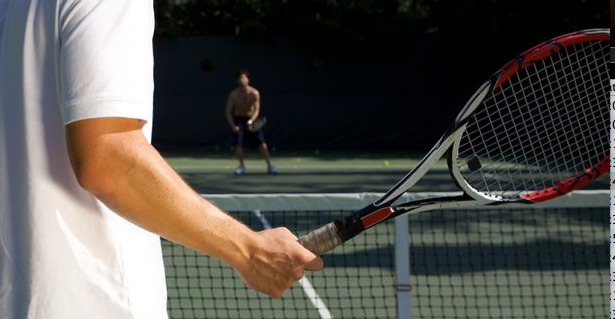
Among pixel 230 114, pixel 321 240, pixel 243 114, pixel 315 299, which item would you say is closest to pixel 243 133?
pixel 243 114

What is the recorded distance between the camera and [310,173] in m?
12.9

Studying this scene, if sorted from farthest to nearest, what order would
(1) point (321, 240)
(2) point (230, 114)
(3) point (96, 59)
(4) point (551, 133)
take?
(2) point (230, 114) < (4) point (551, 133) < (1) point (321, 240) < (3) point (96, 59)

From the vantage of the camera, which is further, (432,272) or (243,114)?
(243,114)

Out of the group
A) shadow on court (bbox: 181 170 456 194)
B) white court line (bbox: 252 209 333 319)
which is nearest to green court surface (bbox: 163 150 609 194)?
shadow on court (bbox: 181 170 456 194)

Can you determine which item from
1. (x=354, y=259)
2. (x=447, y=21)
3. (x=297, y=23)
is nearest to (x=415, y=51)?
(x=447, y=21)

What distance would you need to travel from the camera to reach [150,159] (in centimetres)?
129

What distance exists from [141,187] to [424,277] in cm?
380

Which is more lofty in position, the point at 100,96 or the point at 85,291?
the point at 100,96

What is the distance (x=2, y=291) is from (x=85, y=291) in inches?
4.6

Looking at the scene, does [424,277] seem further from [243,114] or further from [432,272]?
[243,114]

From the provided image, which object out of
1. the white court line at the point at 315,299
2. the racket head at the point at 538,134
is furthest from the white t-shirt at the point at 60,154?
the white court line at the point at 315,299

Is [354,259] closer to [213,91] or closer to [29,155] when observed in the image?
[29,155]

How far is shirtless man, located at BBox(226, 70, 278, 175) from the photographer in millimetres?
12391

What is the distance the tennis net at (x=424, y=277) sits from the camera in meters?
3.57
